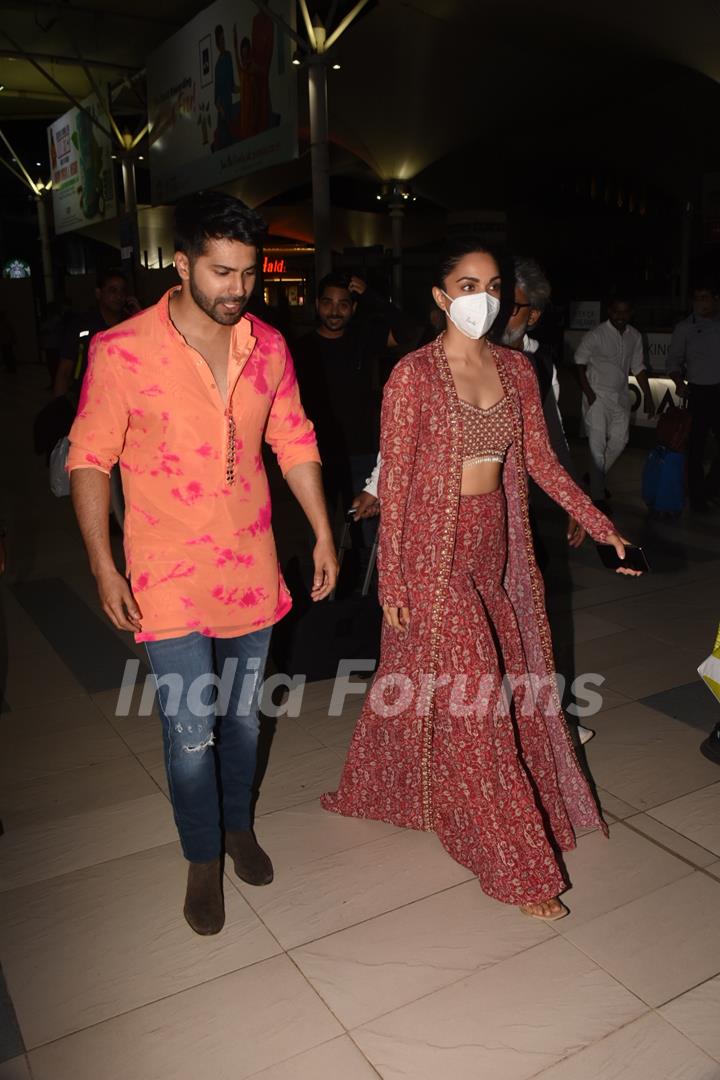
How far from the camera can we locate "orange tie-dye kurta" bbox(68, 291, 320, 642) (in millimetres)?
2291

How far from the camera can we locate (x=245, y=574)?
2484 millimetres

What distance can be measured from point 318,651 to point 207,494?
1.89 metres

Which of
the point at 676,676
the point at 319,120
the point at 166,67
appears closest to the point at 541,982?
the point at 676,676

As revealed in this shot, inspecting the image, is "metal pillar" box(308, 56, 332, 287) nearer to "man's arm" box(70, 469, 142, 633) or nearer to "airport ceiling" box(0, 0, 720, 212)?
"airport ceiling" box(0, 0, 720, 212)

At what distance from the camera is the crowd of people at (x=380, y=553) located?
2.31m

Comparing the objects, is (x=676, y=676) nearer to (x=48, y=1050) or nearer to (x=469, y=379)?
(x=469, y=379)

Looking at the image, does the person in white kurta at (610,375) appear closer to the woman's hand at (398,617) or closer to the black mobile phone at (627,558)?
the black mobile phone at (627,558)

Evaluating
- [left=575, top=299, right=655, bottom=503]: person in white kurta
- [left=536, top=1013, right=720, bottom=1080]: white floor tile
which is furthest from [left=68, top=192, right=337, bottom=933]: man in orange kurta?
[left=575, top=299, right=655, bottom=503]: person in white kurta

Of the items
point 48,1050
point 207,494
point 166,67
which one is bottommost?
point 48,1050

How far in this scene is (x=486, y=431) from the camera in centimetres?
270

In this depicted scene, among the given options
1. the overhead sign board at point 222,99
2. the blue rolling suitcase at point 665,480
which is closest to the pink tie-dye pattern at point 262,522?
the blue rolling suitcase at point 665,480

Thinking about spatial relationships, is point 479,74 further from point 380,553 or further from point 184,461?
point 184,461

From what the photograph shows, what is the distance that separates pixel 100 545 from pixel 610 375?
604 centimetres

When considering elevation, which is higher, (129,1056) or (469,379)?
(469,379)
